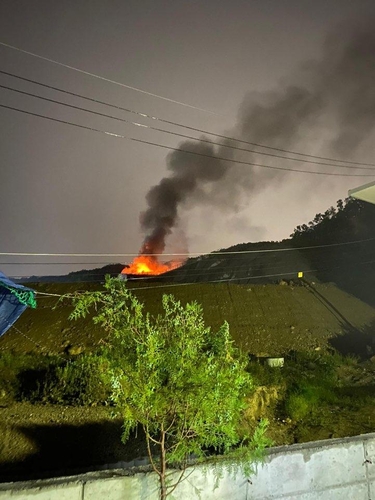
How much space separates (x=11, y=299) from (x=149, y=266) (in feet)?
134

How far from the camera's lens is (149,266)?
49.3 metres

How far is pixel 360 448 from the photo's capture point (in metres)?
6.04

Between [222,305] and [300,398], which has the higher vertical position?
[222,305]

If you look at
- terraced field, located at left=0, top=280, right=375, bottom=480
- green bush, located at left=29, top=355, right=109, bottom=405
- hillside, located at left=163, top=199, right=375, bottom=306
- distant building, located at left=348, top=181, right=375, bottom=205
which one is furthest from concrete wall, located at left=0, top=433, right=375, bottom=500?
hillside, located at left=163, top=199, right=375, bottom=306

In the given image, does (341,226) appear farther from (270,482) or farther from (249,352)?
(270,482)

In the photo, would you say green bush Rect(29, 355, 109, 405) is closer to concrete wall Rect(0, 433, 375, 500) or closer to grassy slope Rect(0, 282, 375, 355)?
concrete wall Rect(0, 433, 375, 500)

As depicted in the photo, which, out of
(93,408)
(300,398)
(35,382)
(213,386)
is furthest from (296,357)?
(213,386)

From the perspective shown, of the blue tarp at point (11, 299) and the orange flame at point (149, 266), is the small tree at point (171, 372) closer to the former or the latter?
the blue tarp at point (11, 299)

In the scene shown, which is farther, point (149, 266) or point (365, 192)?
point (149, 266)

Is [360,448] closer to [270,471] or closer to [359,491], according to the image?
[359,491]

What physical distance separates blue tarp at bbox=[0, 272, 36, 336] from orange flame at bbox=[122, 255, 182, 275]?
38273 millimetres

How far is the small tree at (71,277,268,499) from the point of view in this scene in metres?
4.13

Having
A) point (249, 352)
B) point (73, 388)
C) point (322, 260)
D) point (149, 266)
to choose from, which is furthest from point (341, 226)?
point (73, 388)

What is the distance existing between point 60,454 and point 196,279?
32.9 meters
